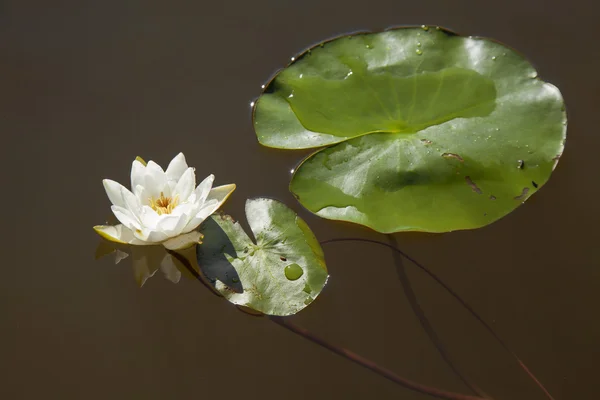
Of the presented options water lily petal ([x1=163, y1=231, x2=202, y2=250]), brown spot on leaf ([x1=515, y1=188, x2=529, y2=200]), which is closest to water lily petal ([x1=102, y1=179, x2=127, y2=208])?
water lily petal ([x1=163, y1=231, x2=202, y2=250])

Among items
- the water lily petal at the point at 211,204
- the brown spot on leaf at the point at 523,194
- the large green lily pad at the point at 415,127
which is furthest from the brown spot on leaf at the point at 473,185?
the water lily petal at the point at 211,204

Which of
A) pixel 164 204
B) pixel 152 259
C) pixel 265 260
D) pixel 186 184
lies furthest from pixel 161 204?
pixel 265 260

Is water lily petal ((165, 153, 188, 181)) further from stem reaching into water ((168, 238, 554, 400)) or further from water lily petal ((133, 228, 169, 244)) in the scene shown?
stem reaching into water ((168, 238, 554, 400))

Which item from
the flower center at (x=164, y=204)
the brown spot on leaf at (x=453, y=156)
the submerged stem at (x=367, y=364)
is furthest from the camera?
the brown spot on leaf at (x=453, y=156)

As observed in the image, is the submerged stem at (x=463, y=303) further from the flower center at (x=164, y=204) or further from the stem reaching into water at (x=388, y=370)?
the flower center at (x=164, y=204)

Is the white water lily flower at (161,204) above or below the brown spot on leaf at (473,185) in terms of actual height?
above

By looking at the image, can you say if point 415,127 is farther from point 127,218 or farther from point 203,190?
point 127,218
